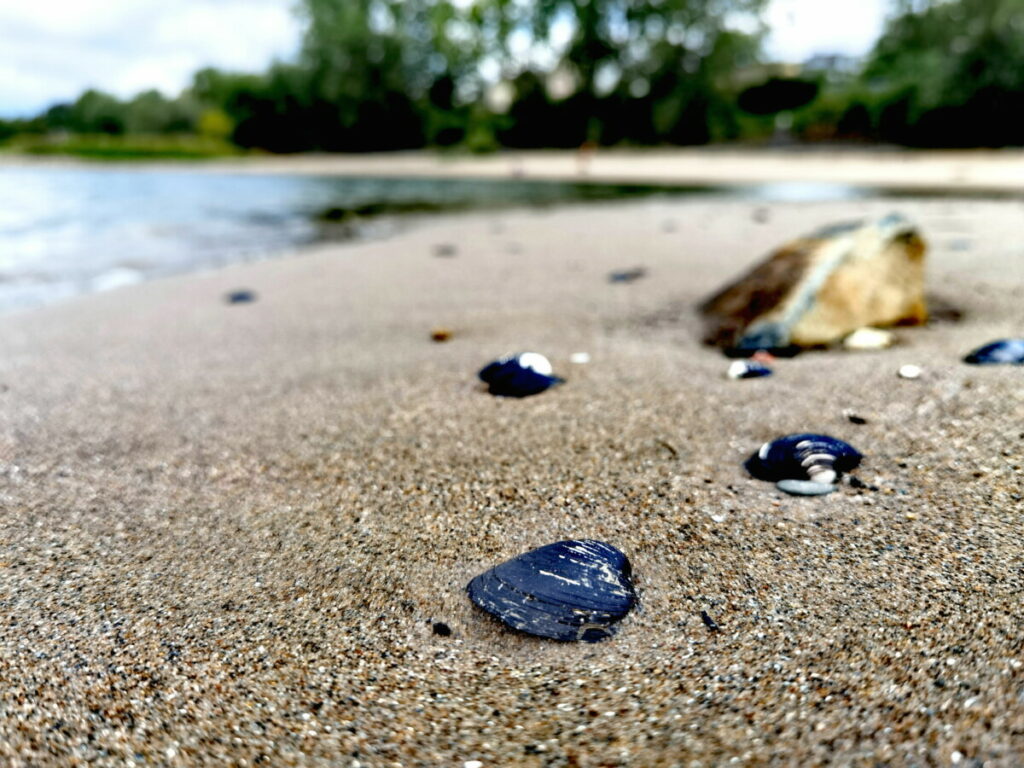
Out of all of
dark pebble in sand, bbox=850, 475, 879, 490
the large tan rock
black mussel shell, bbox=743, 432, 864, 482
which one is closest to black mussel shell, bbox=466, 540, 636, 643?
black mussel shell, bbox=743, 432, 864, 482

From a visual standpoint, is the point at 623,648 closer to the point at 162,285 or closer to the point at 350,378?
the point at 350,378

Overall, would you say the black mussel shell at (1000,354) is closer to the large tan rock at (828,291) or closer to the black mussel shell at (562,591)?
the large tan rock at (828,291)

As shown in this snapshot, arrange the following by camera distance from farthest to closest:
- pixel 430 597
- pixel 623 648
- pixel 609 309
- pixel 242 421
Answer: pixel 609 309, pixel 242 421, pixel 430 597, pixel 623 648

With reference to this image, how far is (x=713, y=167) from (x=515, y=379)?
23142mm

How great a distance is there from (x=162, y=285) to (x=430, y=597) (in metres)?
4.88

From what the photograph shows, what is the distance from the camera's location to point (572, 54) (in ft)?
117

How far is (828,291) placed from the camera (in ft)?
8.95

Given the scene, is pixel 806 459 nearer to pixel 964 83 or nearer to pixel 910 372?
pixel 910 372

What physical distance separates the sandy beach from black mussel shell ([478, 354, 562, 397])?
0.08 m

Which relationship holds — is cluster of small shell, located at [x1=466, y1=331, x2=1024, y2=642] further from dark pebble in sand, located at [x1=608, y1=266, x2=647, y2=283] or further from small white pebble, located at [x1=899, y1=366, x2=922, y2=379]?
dark pebble in sand, located at [x1=608, y1=266, x2=647, y2=283]

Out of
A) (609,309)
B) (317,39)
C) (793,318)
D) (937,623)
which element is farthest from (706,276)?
(317,39)

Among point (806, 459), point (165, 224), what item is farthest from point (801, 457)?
point (165, 224)

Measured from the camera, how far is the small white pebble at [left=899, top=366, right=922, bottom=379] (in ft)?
7.05

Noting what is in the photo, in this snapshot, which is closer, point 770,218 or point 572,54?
point 770,218
